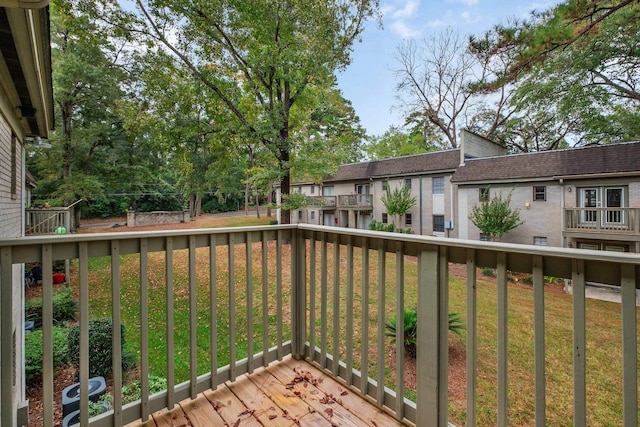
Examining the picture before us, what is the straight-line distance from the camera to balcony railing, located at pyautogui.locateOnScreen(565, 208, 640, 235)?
961 cm

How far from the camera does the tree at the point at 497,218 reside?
39.5 feet

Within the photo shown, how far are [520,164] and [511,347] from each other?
33.7 ft

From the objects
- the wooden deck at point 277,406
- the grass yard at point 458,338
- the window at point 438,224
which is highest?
the window at point 438,224

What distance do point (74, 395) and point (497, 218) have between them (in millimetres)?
13510

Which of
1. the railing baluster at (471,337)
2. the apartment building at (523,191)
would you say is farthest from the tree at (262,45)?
the railing baluster at (471,337)

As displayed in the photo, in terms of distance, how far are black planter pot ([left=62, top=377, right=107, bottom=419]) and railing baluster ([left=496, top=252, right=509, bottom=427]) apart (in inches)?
125

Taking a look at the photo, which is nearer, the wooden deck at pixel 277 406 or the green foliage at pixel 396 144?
the wooden deck at pixel 277 406

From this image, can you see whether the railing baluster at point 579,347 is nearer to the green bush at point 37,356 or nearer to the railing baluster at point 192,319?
the railing baluster at point 192,319

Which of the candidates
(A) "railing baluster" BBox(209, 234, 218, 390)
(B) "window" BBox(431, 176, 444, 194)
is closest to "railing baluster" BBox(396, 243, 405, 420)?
(A) "railing baluster" BBox(209, 234, 218, 390)

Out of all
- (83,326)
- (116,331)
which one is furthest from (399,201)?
(83,326)

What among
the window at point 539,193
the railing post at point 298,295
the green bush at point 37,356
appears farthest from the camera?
the window at point 539,193

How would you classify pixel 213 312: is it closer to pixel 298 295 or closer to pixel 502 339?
pixel 298 295

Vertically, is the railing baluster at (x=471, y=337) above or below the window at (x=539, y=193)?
below

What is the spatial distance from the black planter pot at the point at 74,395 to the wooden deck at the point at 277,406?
134cm
